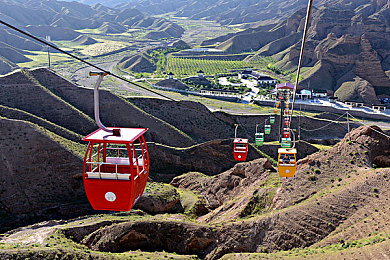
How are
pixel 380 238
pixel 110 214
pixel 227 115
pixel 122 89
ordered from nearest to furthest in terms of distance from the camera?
pixel 380 238 → pixel 110 214 → pixel 227 115 → pixel 122 89

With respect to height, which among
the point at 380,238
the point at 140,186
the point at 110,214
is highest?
the point at 140,186

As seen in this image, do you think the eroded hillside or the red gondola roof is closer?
the red gondola roof

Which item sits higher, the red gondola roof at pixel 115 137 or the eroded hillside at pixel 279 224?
the red gondola roof at pixel 115 137

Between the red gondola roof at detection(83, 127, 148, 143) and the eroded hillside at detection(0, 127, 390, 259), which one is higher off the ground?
the red gondola roof at detection(83, 127, 148, 143)

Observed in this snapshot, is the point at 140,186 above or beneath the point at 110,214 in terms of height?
above

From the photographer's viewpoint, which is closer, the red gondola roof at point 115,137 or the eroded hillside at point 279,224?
the red gondola roof at point 115,137

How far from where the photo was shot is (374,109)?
12556 centimetres

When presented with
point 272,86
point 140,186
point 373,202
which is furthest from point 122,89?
point 140,186

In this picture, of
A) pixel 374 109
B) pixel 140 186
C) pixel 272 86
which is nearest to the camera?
pixel 140 186

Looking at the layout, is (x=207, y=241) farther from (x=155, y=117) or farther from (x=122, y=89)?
(x=122, y=89)

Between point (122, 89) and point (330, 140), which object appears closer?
point (330, 140)

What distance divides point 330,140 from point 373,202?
1867 inches

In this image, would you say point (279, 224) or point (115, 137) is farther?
point (279, 224)

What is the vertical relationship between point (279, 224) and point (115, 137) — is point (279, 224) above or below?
below
